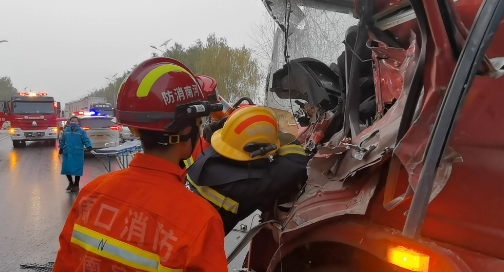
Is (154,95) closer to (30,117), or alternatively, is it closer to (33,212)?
(33,212)

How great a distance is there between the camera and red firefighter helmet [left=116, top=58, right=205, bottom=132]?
→ 1.55m

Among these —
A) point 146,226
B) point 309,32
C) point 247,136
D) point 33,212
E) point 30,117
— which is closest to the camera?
point 146,226

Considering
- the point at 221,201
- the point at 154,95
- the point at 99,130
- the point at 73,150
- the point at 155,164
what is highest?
the point at 154,95

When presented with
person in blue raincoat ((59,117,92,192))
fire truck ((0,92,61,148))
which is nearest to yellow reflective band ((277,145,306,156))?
person in blue raincoat ((59,117,92,192))

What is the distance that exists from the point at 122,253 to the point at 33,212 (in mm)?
6805

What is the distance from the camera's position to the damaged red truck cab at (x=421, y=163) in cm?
103

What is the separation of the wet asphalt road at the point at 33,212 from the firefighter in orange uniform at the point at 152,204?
177 cm

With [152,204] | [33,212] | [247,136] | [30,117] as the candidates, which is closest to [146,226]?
[152,204]

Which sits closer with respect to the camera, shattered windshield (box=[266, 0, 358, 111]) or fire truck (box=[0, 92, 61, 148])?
shattered windshield (box=[266, 0, 358, 111])

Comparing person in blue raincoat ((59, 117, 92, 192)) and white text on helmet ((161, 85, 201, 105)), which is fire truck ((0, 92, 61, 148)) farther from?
white text on helmet ((161, 85, 201, 105))

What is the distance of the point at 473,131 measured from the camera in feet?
4.29

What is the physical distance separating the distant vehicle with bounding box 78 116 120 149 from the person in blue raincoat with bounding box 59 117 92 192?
20.0ft

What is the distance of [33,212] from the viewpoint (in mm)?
7176

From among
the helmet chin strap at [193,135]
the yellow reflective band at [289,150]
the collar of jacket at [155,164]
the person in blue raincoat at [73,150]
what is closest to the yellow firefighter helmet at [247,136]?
the yellow reflective band at [289,150]
